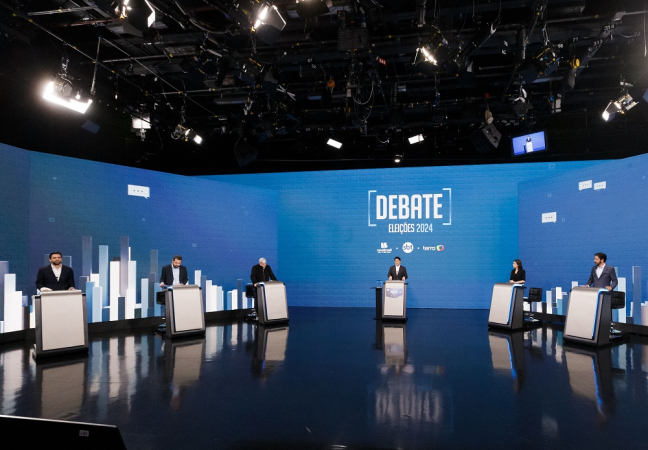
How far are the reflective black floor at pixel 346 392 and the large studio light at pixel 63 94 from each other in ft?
11.6

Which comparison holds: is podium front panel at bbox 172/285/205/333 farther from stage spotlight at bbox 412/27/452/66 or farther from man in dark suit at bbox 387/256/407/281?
stage spotlight at bbox 412/27/452/66

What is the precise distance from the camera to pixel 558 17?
5.82 meters

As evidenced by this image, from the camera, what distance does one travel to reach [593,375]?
4238 millimetres

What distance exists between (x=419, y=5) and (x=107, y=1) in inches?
138

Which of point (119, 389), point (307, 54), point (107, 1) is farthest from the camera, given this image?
point (307, 54)

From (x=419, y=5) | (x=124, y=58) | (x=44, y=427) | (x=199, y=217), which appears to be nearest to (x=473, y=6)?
(x=419, y=5)

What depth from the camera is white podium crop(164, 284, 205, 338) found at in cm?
638

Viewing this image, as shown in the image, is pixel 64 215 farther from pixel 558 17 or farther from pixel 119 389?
pixel 558 17

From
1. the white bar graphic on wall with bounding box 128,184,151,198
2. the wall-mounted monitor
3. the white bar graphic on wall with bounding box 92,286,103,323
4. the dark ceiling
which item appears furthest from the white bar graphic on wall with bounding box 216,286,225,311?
the wall-mounted monitor

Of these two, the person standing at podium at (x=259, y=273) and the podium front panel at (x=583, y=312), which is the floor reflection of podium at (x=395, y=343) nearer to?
the podium front panel at (x=583, y=312)

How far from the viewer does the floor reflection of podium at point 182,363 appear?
3860 millimetres

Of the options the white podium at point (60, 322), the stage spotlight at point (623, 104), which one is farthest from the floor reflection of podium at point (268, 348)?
the stage spotlight at point (623, 104)

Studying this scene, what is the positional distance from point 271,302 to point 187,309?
167 cm

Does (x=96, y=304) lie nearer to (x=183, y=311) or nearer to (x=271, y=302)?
(x=183, y=311)
